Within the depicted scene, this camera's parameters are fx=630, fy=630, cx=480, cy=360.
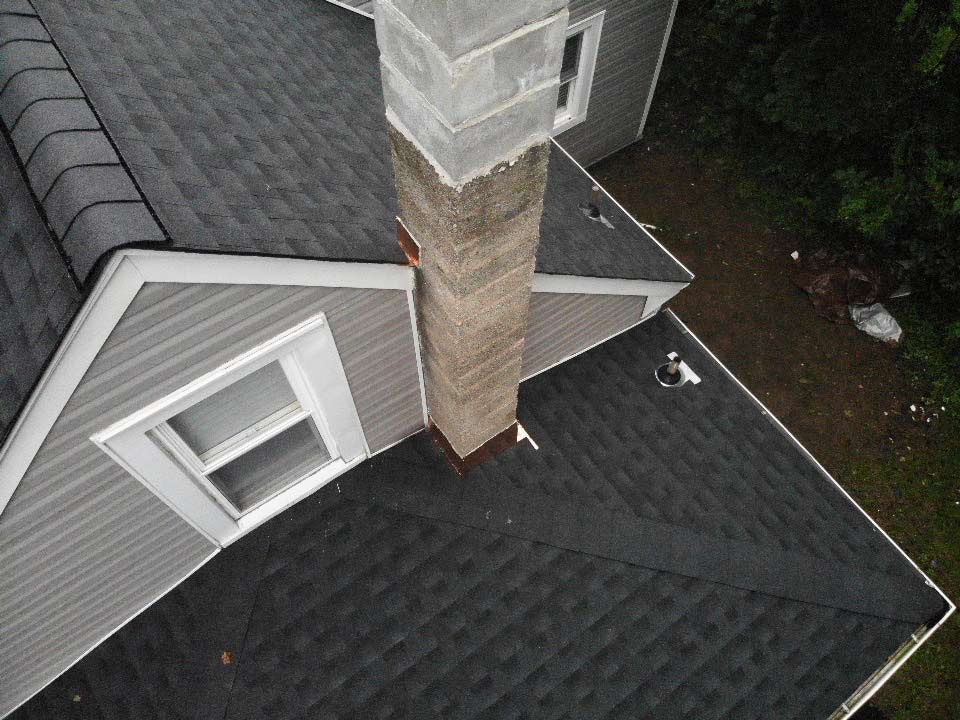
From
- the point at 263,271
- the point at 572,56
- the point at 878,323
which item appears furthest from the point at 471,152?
the point at 878,323

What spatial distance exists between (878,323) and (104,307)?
1277 cm

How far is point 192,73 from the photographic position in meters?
4.52

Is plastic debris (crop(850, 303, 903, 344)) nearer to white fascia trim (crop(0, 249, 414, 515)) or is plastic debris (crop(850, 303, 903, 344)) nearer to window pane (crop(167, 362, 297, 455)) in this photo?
window pane (crop(167, 362, 297, 455))

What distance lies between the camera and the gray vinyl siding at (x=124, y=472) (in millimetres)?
3295

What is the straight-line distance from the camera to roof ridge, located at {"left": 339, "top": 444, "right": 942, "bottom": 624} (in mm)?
5719

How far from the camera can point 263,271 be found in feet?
11.2

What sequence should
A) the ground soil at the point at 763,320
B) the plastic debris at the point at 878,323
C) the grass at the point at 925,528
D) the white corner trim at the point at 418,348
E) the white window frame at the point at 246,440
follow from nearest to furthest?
the white window frame at the point at 246,440 → the white corner trim at the point at 418,348 → the grass at the point at 925,528 → the ground soil at the point at 763,320 → the plastic debris at the point at 878,323

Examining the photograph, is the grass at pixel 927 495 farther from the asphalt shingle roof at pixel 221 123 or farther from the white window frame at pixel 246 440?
the white window frame at pixel 246 440

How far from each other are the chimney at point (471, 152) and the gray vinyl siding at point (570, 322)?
4.41 feet

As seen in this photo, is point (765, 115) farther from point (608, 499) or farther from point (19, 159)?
point (19, 159)

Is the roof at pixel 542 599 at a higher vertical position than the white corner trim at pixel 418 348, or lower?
lower

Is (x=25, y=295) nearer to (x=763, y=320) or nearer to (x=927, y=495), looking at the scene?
(x=763, y=320)

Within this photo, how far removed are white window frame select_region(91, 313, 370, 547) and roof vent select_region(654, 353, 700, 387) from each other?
11.0 ft

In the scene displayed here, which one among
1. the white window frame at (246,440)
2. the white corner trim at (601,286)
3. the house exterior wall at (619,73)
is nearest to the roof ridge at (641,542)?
the white window frame at (246,440)
